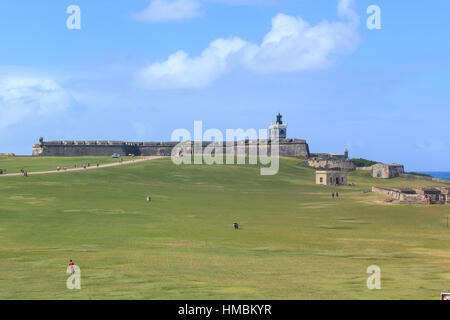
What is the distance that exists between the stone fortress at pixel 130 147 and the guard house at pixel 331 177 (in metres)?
30.3

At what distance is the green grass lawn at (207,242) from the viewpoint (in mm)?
18359

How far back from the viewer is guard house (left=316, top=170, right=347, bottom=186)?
3061 inches

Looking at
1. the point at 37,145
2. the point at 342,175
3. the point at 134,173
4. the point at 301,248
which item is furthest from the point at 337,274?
the point at 37,145

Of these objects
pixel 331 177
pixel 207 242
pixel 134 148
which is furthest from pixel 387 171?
pixel 207 242

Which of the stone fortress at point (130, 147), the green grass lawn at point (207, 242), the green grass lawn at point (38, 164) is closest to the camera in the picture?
the green grass lawn at point (207, 242)

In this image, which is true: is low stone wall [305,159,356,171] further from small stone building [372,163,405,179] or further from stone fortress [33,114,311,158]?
stone fortress [33,114,311,158]

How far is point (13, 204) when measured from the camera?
4134 centimetres

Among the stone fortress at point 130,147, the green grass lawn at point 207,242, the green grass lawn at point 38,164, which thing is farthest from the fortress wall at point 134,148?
the green grass lawn at point 207,242

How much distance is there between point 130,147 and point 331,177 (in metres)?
45.7

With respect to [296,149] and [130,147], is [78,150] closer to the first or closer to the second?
[130,147]

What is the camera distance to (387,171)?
94062 millimetres

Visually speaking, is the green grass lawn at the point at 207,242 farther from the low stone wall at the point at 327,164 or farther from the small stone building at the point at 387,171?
the low stone wall at the point at 327,164
